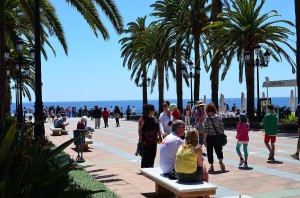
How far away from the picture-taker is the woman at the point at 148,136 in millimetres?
8809

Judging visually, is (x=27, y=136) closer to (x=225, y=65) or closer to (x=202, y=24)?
(x=225, y=65)

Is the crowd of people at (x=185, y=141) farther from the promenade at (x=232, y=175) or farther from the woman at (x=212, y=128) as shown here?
the promenade at (x=232, y=175)

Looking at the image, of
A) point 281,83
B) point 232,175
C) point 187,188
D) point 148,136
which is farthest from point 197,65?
point 187,188

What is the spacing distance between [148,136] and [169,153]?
189 centimetres

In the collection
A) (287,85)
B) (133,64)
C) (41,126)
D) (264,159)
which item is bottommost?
(264,159)

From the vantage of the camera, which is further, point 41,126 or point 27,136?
point 41,126

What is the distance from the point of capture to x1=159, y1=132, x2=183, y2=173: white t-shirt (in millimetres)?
6914

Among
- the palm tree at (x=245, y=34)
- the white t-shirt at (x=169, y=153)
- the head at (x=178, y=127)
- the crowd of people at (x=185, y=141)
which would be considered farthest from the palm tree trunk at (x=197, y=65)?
the white t-shirt at (x=169, y=153)

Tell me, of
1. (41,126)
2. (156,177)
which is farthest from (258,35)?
(156,177)

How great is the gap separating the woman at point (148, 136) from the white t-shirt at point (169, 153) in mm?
1745

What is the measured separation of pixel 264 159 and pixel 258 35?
1602 centimetres

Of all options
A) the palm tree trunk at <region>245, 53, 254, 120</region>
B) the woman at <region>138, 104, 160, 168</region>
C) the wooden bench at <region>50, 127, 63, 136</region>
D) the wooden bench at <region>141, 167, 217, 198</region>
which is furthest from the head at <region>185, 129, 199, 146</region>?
the palm tree trunk at <region>245, 53, 254, 120</region>

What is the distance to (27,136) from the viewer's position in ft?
12.6

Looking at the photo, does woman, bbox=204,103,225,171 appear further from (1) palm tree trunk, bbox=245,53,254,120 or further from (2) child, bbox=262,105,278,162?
(1) palm tree trunk, bbox=245,53,254,120
